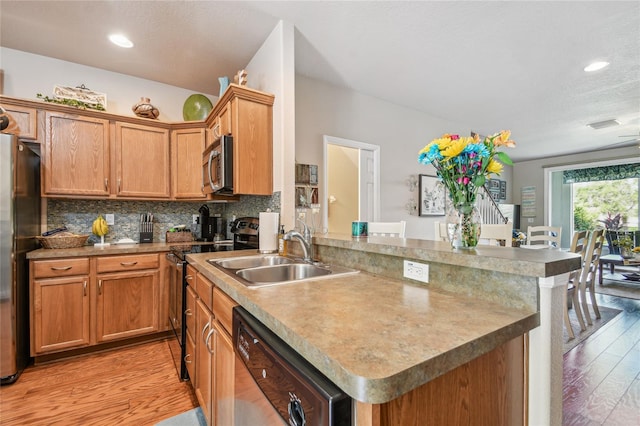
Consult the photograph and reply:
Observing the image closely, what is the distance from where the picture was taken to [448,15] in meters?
2.20

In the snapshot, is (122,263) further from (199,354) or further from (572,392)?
(572,392)

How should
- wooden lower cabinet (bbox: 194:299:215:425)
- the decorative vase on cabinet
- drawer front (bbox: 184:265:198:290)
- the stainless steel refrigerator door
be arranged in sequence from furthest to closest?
the decorative vase on cabinet, the stainless steel refrigerator door, drawer front (bbox: 184:265:198:290), wooden lower cabinet (bbox: 194:299:215:425)

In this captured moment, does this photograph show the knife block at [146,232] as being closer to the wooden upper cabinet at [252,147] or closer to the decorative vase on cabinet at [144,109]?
the decorative vase on cabinet at [144,109]

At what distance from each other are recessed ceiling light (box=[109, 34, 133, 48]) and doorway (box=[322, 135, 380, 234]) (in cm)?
197

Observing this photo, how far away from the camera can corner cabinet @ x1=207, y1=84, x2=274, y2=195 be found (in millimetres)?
2271

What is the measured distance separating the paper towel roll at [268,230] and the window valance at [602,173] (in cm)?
770

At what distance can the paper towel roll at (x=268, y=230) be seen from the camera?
213 cm

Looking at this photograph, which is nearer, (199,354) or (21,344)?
(199,354)

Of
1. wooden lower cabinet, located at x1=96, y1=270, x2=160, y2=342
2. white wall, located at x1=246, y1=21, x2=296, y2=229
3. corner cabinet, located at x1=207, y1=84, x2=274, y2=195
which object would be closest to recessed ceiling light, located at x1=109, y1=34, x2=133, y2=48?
corner cabinet, located at x1=207, y1=84, x2=274, y2=195

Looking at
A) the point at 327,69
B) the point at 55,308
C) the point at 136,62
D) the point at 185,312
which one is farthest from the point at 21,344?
the point at 327,69

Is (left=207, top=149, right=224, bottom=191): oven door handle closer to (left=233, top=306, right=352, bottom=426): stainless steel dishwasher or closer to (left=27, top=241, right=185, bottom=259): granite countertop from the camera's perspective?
(left=27, top=241, right=185, bottom=259): granite countertop

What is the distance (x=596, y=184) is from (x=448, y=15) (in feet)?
22.5

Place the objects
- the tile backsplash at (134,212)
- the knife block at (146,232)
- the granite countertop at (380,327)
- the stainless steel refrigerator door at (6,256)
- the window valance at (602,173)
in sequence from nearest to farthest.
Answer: the granite countertop at (380,327) < the stainless steel refrigerator door at (6,256) < the tile backsplash at (134,212) < the knife block at (146,232) < the window valance at (602,173)


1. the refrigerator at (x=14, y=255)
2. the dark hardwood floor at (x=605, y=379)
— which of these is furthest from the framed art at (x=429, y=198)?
the refrigerator at (x=14, y=255)
